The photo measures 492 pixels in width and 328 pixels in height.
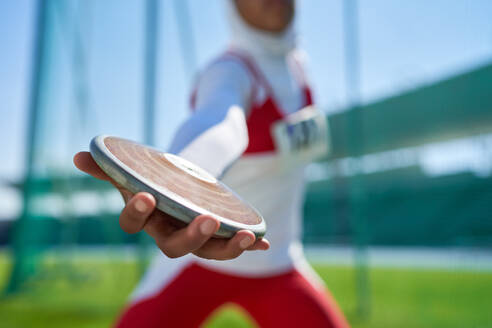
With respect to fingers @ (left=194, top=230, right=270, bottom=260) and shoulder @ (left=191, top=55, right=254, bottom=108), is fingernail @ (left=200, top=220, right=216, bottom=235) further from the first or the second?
shoulder @ (left=191, top=55, right=254, bottom=108)

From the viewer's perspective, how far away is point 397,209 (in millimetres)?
10047

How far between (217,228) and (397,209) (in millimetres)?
10338

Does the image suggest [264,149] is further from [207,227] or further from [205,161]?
[207,227]

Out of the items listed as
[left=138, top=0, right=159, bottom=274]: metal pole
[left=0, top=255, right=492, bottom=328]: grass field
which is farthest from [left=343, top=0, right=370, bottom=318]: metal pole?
[left=138, top=0, right=159, bottom=274]: metal pole

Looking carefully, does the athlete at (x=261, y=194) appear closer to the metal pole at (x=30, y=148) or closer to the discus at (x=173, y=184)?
the discus at (x=173, y=184)

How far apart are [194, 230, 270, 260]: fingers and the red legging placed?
0.48 meters

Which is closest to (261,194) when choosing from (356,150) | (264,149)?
(264,149)

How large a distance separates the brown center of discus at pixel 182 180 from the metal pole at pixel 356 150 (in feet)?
9.19

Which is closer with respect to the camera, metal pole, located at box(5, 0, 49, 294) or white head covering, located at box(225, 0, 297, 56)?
white head covering, located at box(225, 0, 297, 56)

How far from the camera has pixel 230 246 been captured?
0.42m

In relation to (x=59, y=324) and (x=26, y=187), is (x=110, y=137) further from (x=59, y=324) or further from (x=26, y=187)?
(x=26, y=187)

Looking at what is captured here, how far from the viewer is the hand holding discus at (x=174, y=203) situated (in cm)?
39

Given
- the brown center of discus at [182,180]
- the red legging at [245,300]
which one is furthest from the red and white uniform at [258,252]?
the brown center of discus at [182,180]

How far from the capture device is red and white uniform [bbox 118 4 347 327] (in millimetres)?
884
